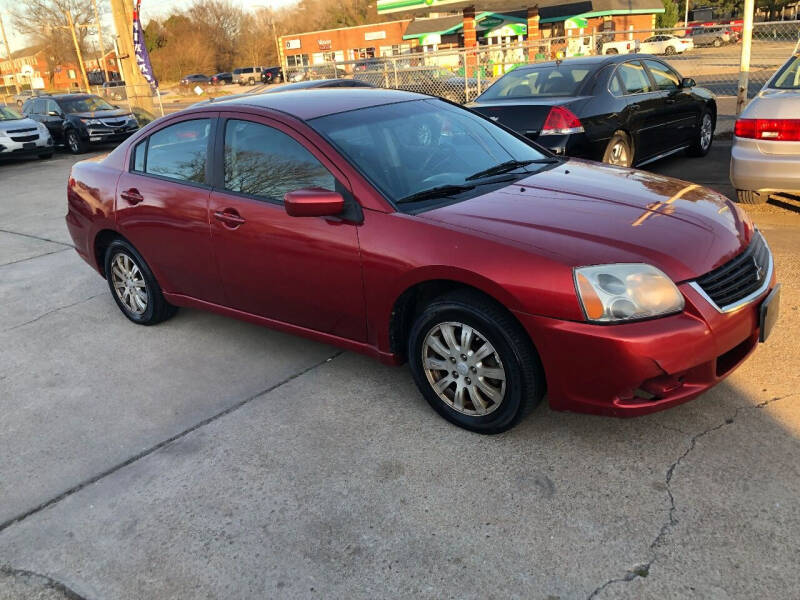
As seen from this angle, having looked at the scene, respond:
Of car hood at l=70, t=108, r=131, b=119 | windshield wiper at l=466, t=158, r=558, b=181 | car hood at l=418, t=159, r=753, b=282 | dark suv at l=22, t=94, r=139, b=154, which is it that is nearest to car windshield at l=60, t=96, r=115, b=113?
dark suv at l=22, t=94, r=139, b=154

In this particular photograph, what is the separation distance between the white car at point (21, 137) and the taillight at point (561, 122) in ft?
48.4

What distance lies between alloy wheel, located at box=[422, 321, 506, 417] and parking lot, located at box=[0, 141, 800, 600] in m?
0.18

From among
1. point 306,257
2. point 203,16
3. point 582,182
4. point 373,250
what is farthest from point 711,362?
point 203,16

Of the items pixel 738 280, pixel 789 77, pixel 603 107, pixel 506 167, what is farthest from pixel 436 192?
pixel 603 107

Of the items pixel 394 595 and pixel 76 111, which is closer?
pixel 394 595

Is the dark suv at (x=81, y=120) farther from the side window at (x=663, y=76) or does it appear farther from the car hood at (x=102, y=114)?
the side window at (x=663, y=76)

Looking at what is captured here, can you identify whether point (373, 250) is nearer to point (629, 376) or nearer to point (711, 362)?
point (629, 376)

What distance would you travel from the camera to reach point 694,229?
3.18 m

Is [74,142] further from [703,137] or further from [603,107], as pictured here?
[703,137]

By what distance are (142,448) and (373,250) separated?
1578 millimetres

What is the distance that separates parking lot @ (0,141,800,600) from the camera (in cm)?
248

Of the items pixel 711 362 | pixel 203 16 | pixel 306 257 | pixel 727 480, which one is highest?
pixel 203 16

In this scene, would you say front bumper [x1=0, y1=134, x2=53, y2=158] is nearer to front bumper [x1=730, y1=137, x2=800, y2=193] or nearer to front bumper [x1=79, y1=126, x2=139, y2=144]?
front bumper [x1=79, y1=126, x2=139, y2=144]

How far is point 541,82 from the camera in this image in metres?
8.34
